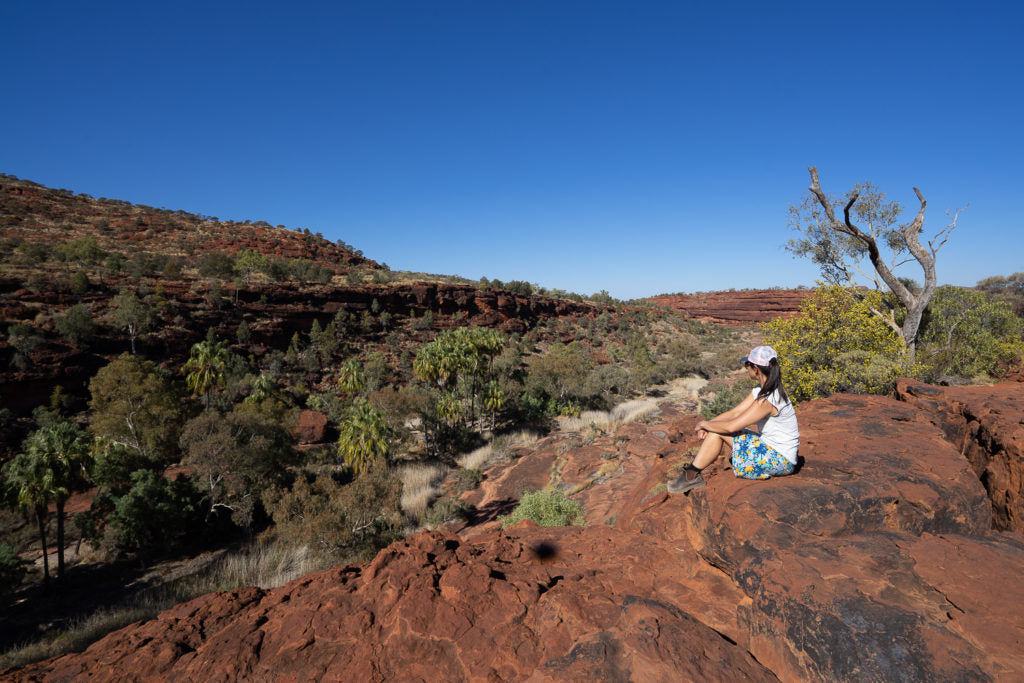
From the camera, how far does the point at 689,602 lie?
2934mm

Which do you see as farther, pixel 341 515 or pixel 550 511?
pixel 341 515

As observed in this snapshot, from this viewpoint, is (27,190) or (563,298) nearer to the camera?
(27,190)

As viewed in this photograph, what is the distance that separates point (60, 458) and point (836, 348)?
887 inches

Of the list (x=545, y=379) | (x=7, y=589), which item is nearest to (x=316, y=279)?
(x=545, y=379)

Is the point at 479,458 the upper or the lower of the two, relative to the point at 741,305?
lower

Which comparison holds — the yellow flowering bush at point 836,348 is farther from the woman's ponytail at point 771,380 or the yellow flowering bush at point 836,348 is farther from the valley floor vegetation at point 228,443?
the valley floor vegetation at point 228,443

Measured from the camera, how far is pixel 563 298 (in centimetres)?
5853

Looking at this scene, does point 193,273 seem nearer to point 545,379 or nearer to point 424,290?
point 424,290

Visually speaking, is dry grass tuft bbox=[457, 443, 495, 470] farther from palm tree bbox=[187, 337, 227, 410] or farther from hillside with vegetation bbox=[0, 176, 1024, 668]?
palm tree bbox=[187, 337, 227, 410]

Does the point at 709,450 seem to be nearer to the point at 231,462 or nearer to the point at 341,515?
the point at 341,515

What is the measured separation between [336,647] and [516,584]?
55.8 inches

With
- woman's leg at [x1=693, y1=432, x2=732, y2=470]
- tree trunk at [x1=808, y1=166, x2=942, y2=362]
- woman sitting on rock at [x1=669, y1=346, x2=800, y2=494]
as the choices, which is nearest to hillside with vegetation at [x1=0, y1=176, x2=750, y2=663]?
woman's leg at [x1=693, y1=432, x2=732, y2=470]

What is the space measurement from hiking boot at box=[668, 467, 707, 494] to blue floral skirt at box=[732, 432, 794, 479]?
1.26 ft

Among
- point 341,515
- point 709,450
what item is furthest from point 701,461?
point 341,515
